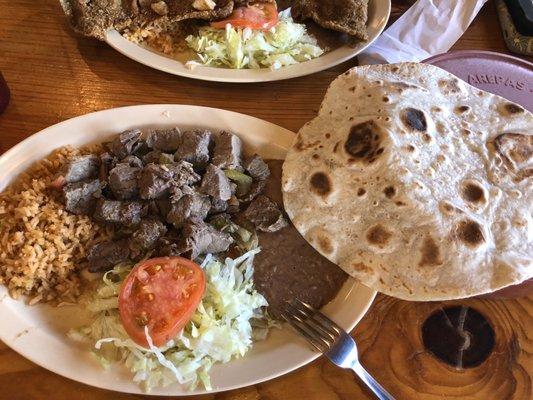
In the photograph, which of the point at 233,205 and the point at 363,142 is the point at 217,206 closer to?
the point at 233,205

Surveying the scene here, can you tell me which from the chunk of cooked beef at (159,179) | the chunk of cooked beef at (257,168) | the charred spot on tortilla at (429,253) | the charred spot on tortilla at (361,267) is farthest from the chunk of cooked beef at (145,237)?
the charred spot on tortilla at (429,253)

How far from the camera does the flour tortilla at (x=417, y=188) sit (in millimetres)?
1811

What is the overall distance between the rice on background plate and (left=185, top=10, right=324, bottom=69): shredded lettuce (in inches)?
40.0

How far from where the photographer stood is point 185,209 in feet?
6.55

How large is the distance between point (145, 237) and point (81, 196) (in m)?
0.33

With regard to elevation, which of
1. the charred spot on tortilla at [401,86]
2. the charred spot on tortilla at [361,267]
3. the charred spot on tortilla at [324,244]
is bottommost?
the charred spot on tortilla at [361,267]

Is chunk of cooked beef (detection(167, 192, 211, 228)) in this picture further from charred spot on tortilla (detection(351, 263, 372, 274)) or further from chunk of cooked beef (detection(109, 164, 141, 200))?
charred spot on tortilla (detection(351, 263, 372, 274))

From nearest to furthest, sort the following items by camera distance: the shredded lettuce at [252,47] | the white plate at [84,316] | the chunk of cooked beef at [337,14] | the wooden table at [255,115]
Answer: the white plate at [84,316] < the wooden table at [255,115] < the shredded lettuce at [252,47] < the chunk of cooked beef at [337,14]

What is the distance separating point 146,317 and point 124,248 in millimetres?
348

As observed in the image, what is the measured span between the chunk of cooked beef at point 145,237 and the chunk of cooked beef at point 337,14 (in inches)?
61.4

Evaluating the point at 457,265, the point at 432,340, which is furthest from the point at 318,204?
the point at 432,340

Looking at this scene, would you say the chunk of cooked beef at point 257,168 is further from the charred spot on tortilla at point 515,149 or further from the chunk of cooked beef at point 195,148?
the charred spot on tortilla at point 515,149

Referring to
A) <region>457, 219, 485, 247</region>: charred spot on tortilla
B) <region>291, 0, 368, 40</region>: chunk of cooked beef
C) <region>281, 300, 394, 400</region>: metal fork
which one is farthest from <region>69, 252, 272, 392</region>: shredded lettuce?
<region>291, 0, 368, 40</region>: chunk of cooked beef

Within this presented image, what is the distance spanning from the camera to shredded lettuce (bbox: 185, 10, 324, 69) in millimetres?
2629
